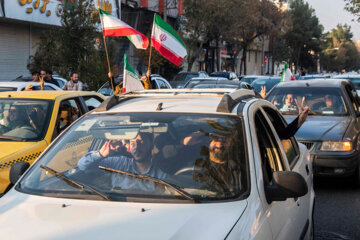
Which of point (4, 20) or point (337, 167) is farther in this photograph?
point (4, 20)

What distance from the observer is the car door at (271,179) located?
10.4ft

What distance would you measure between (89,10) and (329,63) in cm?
10170

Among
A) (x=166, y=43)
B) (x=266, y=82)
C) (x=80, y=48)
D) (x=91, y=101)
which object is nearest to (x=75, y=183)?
(x=91, y=101)

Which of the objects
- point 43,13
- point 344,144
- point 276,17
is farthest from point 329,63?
point 344,144

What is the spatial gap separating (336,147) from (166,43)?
3599mm

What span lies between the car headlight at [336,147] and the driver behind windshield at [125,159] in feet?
15.0

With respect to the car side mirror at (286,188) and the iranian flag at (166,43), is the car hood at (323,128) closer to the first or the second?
the iranian flag at (166,43)

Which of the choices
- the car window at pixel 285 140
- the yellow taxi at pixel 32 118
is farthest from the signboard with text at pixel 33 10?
the car window at pixel 285 140

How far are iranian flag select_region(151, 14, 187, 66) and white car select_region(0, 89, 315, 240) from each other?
520cm

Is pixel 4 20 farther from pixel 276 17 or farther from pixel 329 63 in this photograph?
pixel 329 63

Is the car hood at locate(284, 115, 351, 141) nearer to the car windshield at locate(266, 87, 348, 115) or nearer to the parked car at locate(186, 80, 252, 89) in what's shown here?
the car windshield at locate(266, 87, 348, 115)

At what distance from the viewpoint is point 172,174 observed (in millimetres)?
3311

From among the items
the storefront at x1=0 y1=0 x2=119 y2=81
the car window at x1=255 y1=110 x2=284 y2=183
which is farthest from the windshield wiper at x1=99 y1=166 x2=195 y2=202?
the storefront at x1=0 y1=0 x2=119 y2=81

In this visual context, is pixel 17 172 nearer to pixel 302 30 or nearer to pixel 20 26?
pixel 20 26
